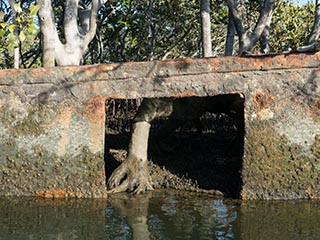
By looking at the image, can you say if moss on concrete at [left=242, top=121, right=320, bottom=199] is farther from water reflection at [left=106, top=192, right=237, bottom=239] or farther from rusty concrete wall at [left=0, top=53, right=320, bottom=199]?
water reflection at [left=106, top=192, right=237, bottom=239]

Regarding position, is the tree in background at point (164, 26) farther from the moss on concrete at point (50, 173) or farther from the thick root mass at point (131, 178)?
the moss on concrete at point (50, 173)

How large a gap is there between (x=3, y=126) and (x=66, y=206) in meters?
1.15

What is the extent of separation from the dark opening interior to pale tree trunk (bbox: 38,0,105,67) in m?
1.46

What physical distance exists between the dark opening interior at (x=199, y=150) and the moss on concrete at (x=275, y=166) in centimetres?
17

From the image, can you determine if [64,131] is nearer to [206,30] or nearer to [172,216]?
[172,216]

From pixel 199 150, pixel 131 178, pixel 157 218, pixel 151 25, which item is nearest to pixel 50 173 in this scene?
pixel 131 178

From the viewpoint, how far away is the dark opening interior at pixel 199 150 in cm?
599

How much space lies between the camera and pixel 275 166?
5.19 metres

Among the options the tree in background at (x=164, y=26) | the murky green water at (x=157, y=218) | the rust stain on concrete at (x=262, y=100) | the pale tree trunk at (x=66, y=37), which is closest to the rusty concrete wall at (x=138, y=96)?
the rust stain on concrete at (x=262, y=100)

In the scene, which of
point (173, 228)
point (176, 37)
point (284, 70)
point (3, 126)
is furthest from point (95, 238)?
point (176, 37)

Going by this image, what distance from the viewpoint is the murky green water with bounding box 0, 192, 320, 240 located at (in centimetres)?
413

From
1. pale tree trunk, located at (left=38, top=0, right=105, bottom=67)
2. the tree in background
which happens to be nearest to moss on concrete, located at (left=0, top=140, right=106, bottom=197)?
pale tree trunk, located at (left=38, top=0, right=105, bottom=67)

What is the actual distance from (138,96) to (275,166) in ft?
5.06

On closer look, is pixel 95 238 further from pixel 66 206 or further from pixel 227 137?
pixel 227 137
